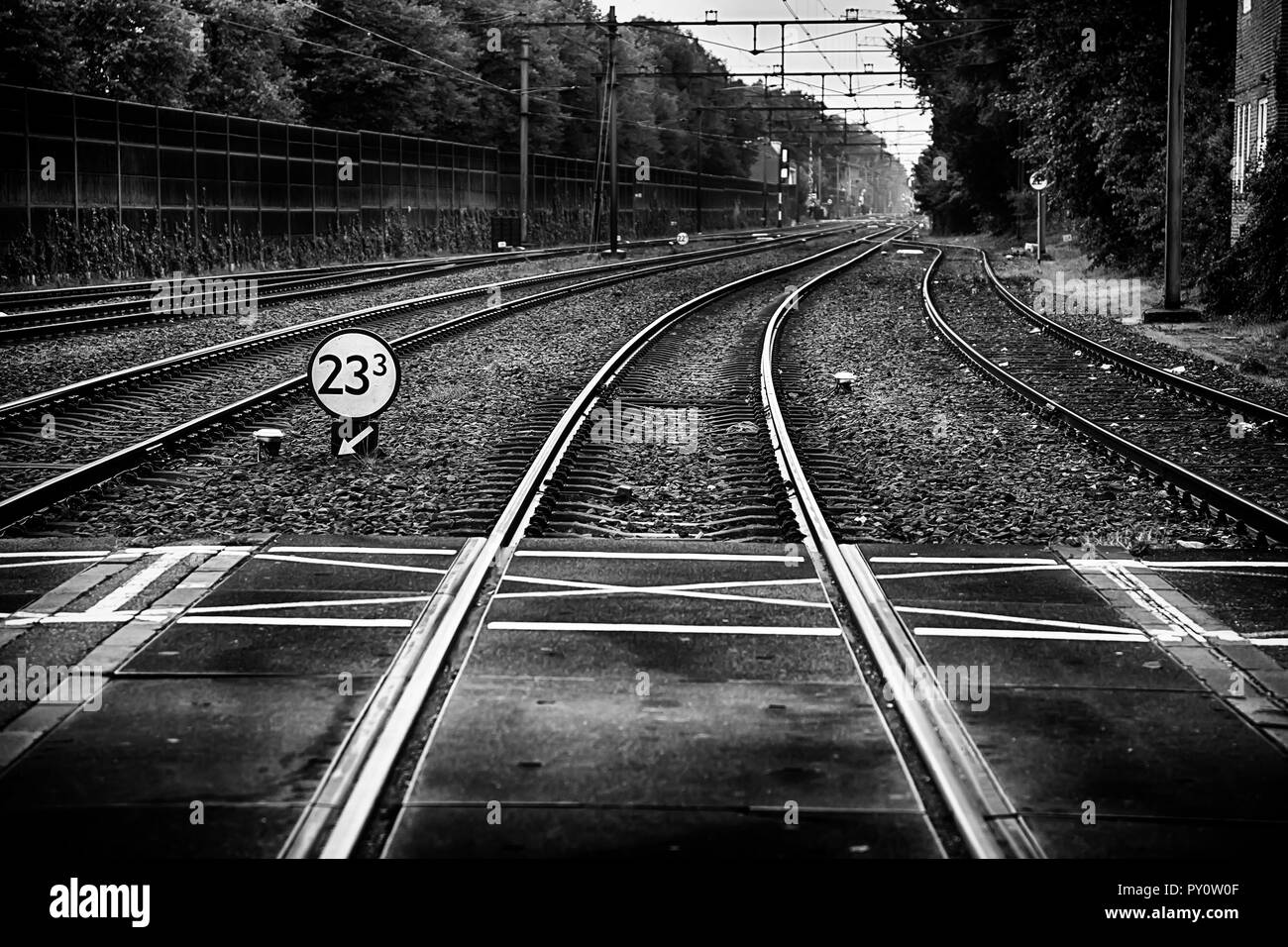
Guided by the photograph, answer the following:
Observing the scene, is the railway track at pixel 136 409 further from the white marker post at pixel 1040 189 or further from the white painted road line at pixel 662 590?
the white marker post at pixel 1040 189

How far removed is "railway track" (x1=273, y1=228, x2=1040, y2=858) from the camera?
420 centimetres

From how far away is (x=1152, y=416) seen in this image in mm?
13891

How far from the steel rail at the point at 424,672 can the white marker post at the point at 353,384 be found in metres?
1.31

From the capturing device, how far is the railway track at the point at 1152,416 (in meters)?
9.66

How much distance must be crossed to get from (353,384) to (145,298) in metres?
17.4

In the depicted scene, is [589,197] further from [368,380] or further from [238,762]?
[238,762]

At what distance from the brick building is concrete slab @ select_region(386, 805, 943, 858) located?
23.5m

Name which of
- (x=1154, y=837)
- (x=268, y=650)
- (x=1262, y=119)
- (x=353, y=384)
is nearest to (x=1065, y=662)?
(x=1154, y=837)

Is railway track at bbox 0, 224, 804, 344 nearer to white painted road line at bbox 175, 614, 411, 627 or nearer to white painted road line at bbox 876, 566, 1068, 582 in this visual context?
white painted road line at bbox 175, 614, 411, 627

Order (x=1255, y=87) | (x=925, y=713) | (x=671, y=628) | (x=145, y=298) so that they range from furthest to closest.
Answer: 1. (x=1255, y=87)
2. (x=145, y=298)
3. (x=671, y=628)
4. (x=925, y=713)

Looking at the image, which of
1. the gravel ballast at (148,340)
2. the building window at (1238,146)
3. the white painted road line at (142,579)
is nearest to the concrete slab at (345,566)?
the white painted road line at (142,579)

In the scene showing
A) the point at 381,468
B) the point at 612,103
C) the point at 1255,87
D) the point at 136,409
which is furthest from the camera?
the point at 612,103

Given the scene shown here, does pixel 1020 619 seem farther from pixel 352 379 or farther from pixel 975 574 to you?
pixel 352 379

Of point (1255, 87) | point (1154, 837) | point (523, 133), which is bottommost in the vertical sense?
point (1154, 837)
